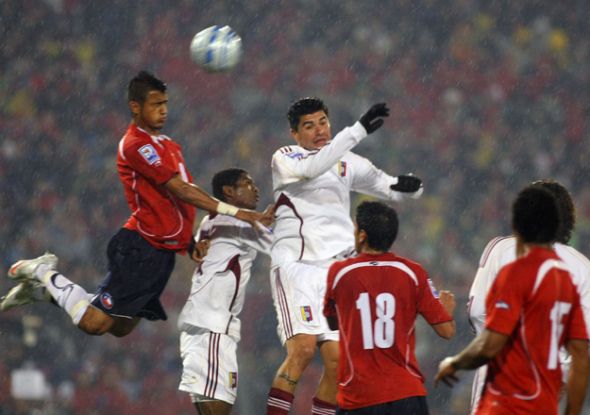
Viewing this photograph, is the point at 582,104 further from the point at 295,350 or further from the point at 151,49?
the point at 295,350

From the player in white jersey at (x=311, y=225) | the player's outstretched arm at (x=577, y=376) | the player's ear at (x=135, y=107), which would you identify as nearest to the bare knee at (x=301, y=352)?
the player in white jersey at (x=311, y=225)

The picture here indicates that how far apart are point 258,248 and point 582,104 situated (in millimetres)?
7989

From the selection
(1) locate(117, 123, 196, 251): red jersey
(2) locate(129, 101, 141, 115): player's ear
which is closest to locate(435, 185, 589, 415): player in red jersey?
(1) locate(117, 123, 196, 251): red jersey

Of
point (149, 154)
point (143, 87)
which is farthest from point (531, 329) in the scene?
point (143, 87)

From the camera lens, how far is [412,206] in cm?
1177

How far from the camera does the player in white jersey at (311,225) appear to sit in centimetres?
587

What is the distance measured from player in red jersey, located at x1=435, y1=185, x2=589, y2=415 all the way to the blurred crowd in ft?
18.2

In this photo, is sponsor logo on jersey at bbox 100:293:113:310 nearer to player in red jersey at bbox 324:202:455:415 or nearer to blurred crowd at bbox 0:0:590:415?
player in red jersey at bbox 324:202:455:415

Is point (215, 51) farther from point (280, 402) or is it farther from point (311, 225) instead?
point (280, 402)

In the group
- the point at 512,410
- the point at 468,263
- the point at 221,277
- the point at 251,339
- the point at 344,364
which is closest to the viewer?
the point at 512,410

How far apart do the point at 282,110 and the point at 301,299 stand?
22.0ft

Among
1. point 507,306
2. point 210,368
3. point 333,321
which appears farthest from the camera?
point 210,368

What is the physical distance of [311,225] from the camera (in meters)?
6.15

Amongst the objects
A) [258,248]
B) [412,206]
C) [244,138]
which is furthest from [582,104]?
[258,248]
